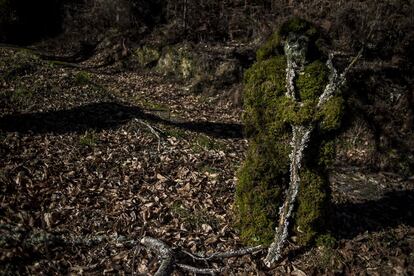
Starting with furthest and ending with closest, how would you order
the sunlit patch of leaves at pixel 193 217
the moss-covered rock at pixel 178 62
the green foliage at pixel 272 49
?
the moss-covered rock at pixel 178 62 → the sunlit patch of leaves at pixel 193 217 → the green foliage at pixel 272 49

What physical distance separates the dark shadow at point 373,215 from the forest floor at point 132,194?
0.9 inches

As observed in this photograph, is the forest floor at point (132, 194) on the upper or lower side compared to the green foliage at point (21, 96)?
lower

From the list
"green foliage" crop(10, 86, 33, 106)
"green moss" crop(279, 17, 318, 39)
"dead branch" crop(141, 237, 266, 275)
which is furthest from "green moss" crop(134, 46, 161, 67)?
"dead branch" crop(141, 237, 266, 275)

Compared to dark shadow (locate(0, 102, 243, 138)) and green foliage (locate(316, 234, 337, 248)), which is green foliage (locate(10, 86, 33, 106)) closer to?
dark shadow (locate(0, 102, 243, 138))

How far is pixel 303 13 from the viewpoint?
14.5 meters

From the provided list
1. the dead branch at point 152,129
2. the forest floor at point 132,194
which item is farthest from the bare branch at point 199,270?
the dead branch at point 152,129

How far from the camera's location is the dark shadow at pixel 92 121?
8.15 metres

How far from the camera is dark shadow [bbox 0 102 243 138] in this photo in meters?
8.15

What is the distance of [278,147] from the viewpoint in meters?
5.29

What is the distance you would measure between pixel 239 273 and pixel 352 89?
25.0ft

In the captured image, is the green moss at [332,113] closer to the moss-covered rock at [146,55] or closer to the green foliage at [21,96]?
the green foliage at [21,96]

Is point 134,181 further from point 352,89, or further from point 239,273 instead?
point 352,89

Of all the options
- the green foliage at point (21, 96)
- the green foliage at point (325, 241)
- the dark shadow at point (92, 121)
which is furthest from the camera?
the green foliage at point (21, 96)

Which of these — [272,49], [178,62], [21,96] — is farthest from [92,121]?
[178,62]
